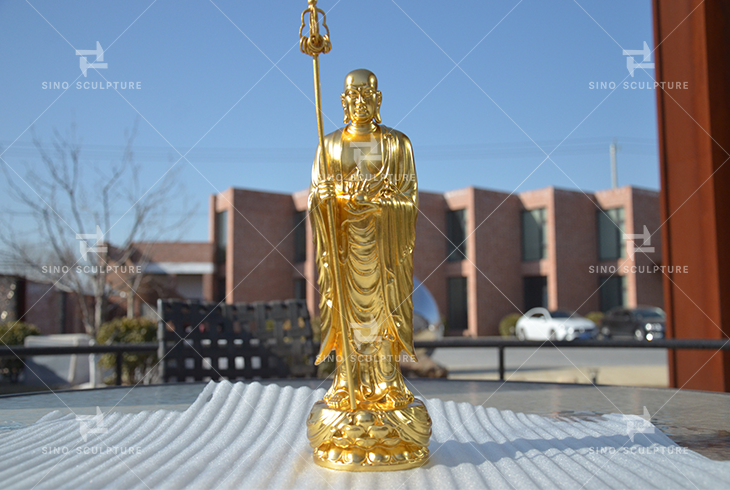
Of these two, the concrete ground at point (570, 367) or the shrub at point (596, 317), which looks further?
the shrub at point (596, 317)

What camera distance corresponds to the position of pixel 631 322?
16141 millimetres

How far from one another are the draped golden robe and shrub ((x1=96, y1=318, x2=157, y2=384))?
5951 millimetres

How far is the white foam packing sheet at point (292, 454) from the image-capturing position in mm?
1225

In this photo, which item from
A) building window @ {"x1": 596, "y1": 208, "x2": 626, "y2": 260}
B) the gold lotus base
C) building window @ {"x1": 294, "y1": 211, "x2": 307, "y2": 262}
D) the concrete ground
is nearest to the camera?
the gold lotus base

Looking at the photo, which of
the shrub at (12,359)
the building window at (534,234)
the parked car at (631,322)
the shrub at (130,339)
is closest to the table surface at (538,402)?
the shrub at (130,339)

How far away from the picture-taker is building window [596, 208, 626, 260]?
19.9 m

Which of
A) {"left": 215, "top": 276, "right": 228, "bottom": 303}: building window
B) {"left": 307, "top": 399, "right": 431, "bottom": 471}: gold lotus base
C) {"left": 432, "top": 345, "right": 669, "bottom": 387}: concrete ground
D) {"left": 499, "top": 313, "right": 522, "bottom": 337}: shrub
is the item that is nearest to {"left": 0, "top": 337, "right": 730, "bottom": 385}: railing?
{"left": 307, "top": 399, "right": 431, "bottom": 471}: gold lotus base

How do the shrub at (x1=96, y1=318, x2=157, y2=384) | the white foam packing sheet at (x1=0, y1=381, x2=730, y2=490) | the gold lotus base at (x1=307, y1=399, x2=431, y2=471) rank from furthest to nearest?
the shrub at (x1=96, y1=318, x2=157, y2=384) < the gold lotus base at (x1=307, y1=399, x2=431, y2=471) < the white foam packing sheet at (x1=0, y1=381, x2=730, y2=490)
